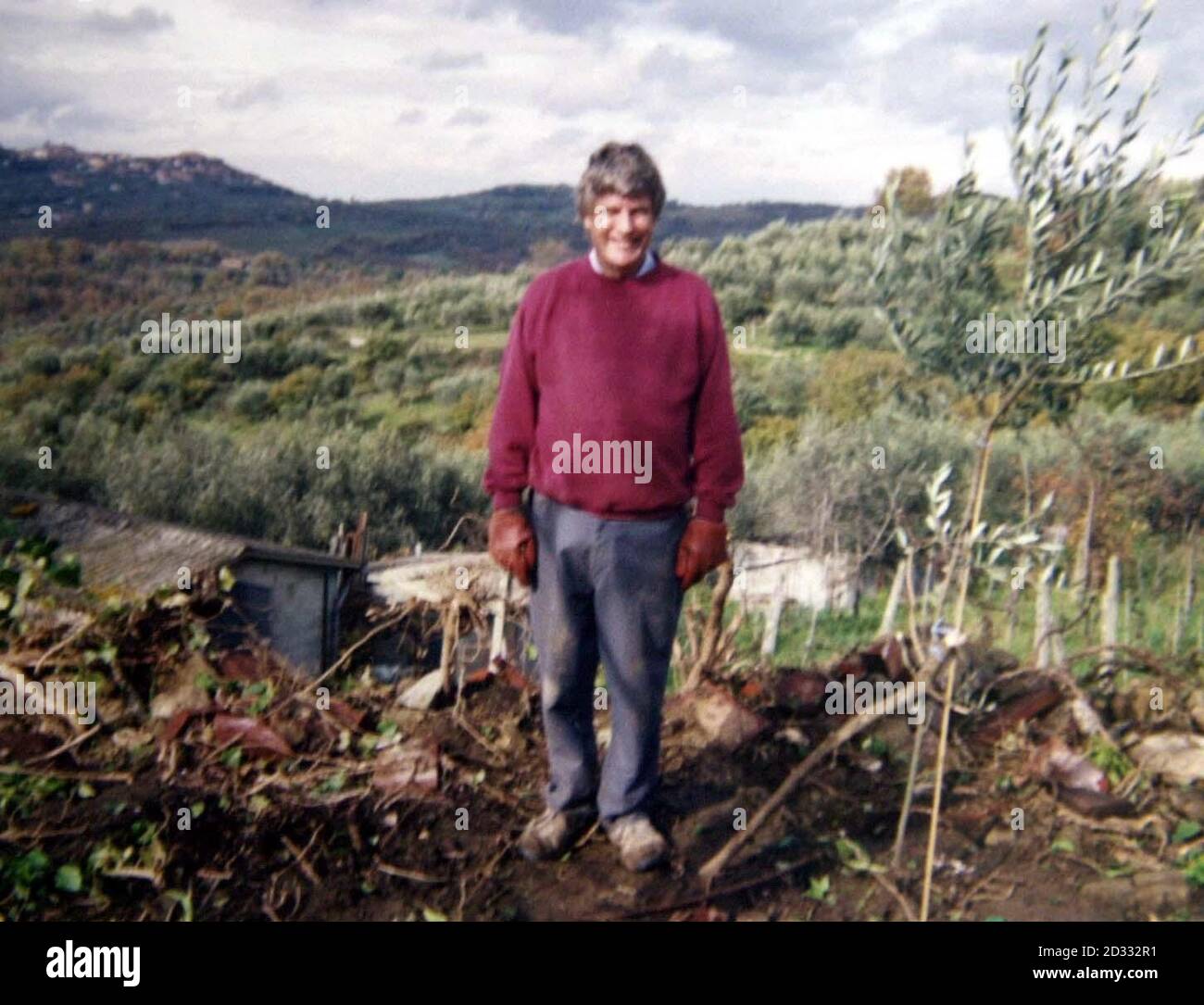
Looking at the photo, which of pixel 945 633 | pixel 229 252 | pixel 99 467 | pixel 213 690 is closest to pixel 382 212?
pixel 229 252

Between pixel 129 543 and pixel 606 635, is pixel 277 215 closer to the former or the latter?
pixel 129 543

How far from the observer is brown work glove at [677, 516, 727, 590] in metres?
3.23

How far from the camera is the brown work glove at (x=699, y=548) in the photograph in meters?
3.23

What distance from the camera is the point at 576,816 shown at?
11.4 feet

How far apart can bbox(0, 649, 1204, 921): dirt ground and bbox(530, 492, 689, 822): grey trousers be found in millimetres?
271

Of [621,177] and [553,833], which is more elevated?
[621,177]

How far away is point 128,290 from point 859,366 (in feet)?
21.0

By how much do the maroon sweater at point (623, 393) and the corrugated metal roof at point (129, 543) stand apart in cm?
358

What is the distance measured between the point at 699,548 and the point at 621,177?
3.48ft

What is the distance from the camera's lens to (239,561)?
7297 millimetres

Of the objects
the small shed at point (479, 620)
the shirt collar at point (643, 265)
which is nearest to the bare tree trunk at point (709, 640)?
the small shed at point (479, 620)

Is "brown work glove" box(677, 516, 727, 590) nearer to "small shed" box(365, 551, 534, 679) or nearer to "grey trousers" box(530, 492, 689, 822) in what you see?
"grey trousers" box(530, 492, 689, 822)

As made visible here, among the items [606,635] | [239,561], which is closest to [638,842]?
[606,635]

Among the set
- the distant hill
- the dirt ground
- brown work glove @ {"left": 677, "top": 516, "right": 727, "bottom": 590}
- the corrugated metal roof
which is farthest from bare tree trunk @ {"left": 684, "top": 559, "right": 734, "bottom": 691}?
the corrugated metal roof
